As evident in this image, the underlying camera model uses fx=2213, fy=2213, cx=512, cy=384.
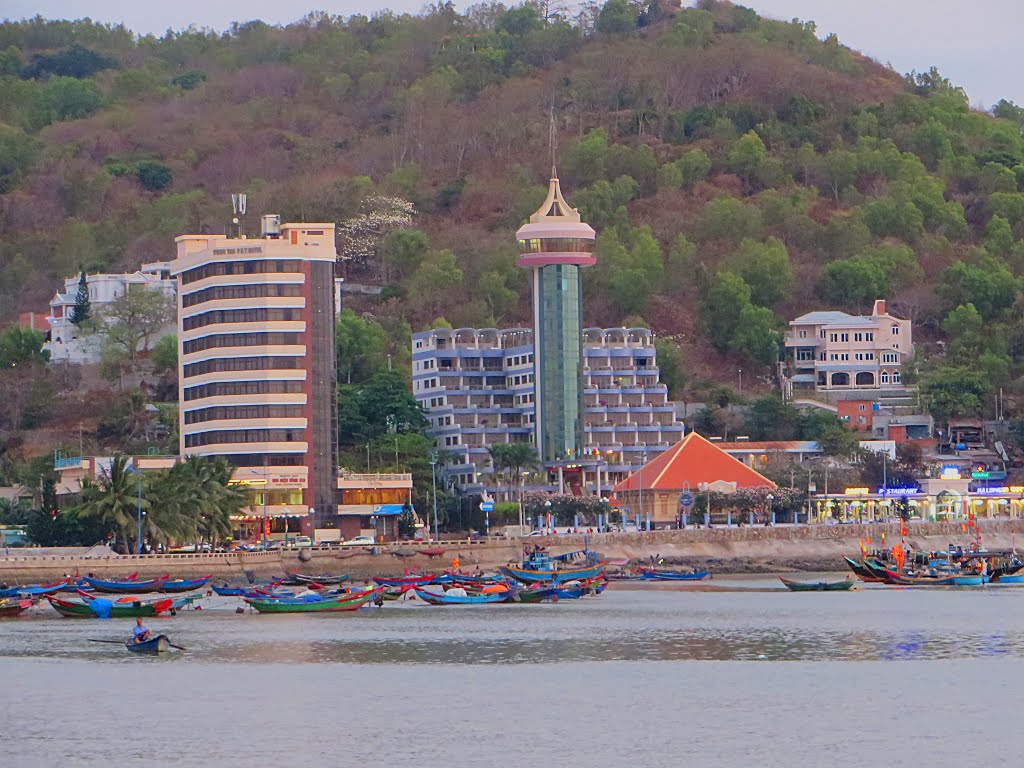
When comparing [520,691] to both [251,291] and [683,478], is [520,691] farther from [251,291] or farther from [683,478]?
[683,478]

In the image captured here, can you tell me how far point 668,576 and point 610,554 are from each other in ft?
30.9

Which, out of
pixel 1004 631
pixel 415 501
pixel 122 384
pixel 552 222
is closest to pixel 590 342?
pixel 552 222

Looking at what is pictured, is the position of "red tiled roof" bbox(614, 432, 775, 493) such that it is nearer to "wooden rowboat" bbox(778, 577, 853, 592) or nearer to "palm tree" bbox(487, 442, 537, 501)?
"palm tree" bbox(487, 442, 537, 501)

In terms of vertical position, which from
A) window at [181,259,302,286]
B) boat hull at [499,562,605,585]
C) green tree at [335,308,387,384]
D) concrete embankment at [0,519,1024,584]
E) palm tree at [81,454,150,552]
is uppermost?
window at [181,259,302,286]

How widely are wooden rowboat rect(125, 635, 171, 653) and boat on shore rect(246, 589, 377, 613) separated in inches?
867

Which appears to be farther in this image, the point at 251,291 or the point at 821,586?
the point at 251,291

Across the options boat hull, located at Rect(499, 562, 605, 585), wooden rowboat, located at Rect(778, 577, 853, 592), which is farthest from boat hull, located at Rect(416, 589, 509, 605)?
wooden rowboat, located at Rect(778, 577, 853, 592)

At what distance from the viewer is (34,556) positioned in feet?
432

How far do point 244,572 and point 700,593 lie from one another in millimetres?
27455

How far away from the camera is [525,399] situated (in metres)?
182

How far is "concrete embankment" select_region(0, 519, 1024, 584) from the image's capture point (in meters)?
129

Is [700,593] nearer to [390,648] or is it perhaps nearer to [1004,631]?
[1004,631]

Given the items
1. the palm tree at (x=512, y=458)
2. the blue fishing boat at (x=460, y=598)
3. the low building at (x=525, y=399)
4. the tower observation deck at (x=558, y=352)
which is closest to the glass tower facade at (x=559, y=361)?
the tower observation deck at (x=558, y=352)

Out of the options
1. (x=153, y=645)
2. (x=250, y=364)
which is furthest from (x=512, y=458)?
(x=153, y=645)
